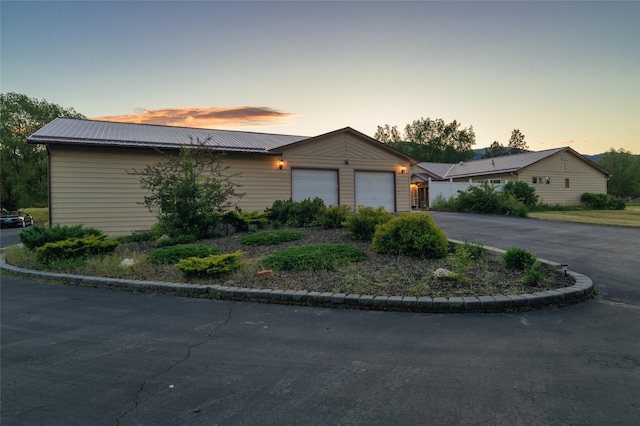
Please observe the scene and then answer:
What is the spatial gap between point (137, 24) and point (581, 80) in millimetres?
17872

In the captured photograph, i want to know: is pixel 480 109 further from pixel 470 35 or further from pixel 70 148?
pixel 70 148

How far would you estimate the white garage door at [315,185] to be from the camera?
1634 cm

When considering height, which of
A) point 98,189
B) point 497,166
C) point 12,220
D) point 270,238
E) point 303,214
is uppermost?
point 497,166

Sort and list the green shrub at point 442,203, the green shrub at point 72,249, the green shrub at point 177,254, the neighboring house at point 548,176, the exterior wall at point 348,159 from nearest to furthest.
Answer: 1. the green shrub at point 177,254
2. the green shrub at point 72,249
3. the exterior wall at point 348,159
4. the green shrub at point 442,203
5. the neighboring house at point 548,176

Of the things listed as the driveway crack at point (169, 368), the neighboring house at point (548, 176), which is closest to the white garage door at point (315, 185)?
the driveway crack at point (169, 368)

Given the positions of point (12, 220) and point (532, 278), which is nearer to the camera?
point (532, 278)

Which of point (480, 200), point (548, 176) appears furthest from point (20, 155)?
point (548, 176)

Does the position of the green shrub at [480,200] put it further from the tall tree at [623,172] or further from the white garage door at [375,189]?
the tall tree at [623,172]

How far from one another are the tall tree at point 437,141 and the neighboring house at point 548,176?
2539 cm

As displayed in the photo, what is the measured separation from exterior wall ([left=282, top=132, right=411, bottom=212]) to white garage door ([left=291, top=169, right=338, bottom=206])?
0.84 feet

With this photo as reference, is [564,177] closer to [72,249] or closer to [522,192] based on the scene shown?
[522,192]

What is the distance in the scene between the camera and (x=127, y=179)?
13.2 m

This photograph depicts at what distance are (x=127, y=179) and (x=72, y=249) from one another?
239 inches

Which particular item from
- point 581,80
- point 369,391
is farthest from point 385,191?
point 369,391
